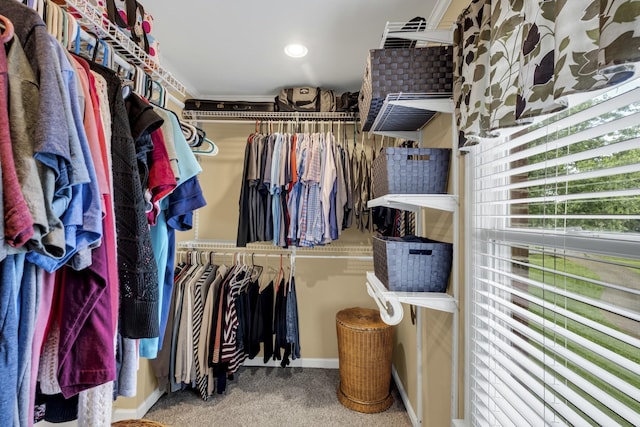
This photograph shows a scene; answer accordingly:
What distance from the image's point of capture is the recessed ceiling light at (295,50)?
1862 millimetres

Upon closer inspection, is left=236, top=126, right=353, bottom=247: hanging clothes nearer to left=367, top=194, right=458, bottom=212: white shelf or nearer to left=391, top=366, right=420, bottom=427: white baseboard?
left=367, top=194, right=458, bottom=212: white shelf

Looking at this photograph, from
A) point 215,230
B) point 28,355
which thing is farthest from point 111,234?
point 215,230

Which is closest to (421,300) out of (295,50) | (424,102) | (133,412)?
(424,102)

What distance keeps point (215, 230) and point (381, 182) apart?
5.84 ft

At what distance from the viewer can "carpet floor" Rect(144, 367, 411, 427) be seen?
187 centimetres

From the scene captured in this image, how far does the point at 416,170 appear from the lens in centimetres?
132

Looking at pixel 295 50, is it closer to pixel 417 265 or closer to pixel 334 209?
pixel 334 209

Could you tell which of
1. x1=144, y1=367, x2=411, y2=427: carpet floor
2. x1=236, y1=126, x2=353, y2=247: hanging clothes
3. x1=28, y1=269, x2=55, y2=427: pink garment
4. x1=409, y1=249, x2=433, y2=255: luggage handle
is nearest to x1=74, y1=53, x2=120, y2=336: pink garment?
x1=28, y1=269, x2=55, y2=427: pink garment

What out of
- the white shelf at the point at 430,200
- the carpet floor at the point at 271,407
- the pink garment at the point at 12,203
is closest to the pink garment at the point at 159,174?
the pink garment at the point at 12,203

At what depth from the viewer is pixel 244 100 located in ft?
8.70

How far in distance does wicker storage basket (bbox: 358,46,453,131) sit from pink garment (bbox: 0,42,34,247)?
3.90ft

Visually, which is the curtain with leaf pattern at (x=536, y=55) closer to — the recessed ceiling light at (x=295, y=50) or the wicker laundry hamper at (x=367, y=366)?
the recessed ceiling light at (x=295, y=50)

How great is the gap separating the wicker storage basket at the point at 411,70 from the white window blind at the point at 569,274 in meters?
0.41

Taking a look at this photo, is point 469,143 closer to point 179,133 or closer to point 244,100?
point 179,133
